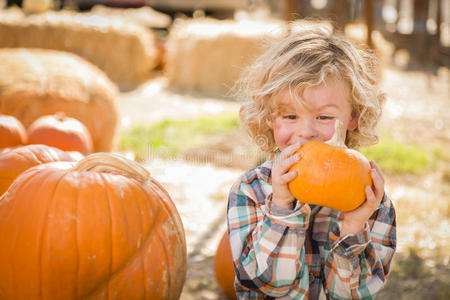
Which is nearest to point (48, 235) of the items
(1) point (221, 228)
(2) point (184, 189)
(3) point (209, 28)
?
(1) point (221, 228)

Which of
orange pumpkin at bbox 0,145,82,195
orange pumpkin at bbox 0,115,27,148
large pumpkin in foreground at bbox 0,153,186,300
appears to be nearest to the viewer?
large pumpkin in foreground at bbox 0,153,186,300

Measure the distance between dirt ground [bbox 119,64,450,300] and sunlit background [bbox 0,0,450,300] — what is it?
0.05ft

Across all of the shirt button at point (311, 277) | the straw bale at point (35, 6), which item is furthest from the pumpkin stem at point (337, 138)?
the straw bale at point (35, 6)

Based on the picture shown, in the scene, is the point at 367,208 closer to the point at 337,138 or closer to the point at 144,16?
the point at 337,138

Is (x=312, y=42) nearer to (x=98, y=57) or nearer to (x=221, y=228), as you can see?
(x=221, y=228)

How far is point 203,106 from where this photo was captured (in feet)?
33.2

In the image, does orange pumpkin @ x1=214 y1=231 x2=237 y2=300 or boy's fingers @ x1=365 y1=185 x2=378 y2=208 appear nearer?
boy's fingers @ x1=365 y1=185 x2=378 y2=208

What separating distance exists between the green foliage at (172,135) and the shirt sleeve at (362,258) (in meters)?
4.29

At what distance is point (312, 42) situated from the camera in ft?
7.80

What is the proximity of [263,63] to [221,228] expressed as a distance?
7.34ft

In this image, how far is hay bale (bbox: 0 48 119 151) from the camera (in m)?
5.10

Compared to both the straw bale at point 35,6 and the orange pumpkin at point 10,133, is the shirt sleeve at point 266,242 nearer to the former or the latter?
the orange pumpkin at point 10,133

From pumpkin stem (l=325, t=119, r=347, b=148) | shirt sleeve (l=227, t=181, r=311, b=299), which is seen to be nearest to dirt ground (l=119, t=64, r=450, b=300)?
shirt sleeve (l=227, t=181, r=311, b=299)

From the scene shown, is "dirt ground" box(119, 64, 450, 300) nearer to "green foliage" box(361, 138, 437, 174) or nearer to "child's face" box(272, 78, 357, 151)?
"green foliage" box(361, 138, 437, 174)
